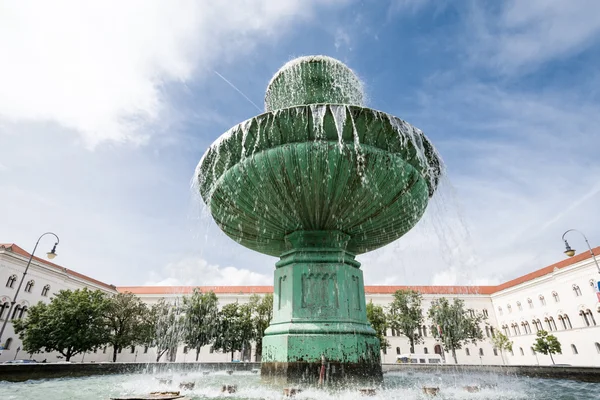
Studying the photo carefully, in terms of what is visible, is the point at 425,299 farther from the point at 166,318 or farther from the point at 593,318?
the point at 166,318

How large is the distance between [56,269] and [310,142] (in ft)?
137

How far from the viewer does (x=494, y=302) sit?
51219 millimetres

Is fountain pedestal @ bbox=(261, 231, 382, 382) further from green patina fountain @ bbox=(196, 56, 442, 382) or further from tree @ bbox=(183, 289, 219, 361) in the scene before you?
tree @ bbox=(183, 289, 219, 361)

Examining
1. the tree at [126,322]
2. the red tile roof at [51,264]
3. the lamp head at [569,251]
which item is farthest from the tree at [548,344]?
the red tile roof at [51,264]

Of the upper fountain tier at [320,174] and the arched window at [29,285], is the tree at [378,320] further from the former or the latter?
the arched window at [29,285]

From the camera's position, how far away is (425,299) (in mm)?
45562

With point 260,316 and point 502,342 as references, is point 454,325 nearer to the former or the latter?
point 502,342

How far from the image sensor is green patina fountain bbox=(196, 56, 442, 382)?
17.4ft

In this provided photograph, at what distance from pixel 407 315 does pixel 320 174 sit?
34280mm

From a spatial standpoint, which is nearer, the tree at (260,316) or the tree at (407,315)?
the tree at (260,316)

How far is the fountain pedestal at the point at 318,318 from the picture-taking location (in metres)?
5.34

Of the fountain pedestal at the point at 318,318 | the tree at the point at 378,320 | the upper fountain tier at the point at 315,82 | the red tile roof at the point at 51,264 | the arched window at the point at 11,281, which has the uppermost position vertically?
the red tile roof at the point at 51,264

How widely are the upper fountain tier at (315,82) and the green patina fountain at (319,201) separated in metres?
2.52

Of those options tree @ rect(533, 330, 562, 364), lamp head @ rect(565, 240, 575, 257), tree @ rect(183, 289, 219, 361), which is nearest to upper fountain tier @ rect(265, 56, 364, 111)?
lamp head @ rect(565, 240, 575, 257)
